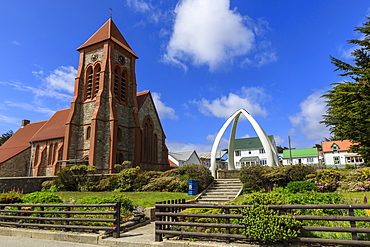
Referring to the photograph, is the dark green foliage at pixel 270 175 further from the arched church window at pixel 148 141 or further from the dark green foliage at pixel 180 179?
the arched church window at pixel 148 141

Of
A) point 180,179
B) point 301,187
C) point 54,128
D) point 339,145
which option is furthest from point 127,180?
point 339,145

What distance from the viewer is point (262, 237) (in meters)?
5.42

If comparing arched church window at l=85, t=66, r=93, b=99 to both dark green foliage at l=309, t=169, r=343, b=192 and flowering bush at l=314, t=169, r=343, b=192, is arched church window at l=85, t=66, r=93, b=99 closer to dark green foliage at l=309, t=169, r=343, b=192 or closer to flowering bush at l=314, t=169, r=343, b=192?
dark green foliage at l=309, t=169, r=343, b=192

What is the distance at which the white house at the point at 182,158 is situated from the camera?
6194cm

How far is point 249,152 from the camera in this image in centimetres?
6347

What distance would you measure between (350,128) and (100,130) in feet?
83.3

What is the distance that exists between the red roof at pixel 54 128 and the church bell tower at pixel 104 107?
457 centimetres

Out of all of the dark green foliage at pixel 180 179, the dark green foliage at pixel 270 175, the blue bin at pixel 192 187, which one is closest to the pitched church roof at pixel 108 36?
the dark green foliage at pixel 180 179

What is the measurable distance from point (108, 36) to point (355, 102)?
29.2 m

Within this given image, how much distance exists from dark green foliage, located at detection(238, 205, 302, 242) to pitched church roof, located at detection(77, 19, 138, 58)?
3221 centimetres

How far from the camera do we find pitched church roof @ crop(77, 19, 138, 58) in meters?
34.3

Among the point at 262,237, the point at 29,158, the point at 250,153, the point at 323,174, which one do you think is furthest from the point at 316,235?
the point at 250,153

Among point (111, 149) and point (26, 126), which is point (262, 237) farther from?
point (26, 126)

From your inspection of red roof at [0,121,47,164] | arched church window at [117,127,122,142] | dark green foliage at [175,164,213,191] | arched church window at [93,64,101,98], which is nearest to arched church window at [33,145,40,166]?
red roof at [0,121,47,164]
